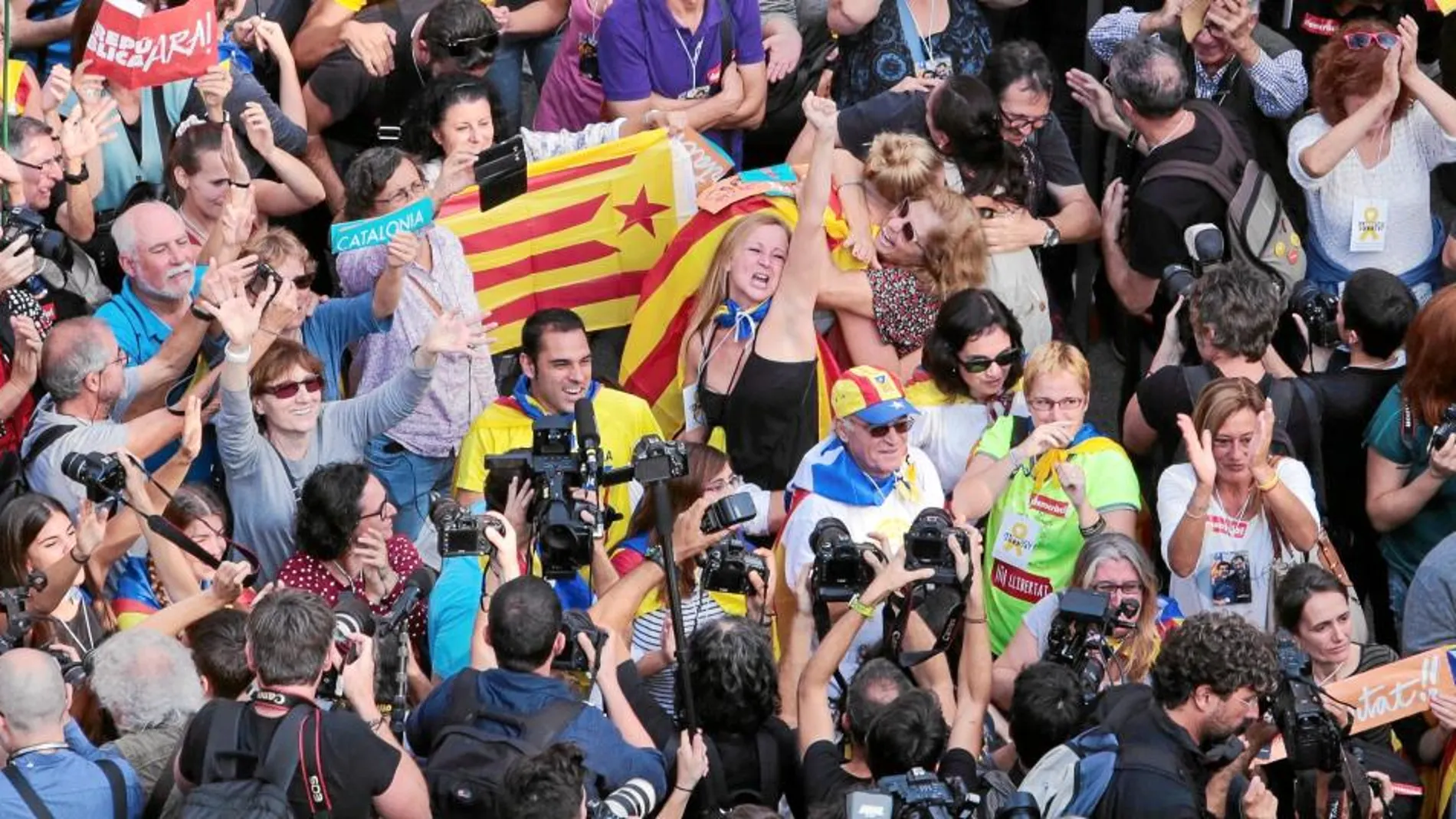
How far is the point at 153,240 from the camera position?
29.8 ft

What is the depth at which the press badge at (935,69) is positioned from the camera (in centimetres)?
1027

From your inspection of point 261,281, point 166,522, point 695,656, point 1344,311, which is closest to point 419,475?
point 261,281

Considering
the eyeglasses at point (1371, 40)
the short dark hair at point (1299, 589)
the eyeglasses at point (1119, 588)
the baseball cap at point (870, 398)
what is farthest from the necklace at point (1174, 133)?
the eyeglasses at point (1119, 588)

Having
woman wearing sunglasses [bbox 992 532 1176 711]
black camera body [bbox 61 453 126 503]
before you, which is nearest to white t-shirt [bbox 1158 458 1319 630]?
woman wearing sunglasses [bbox 992 532 1176 711]

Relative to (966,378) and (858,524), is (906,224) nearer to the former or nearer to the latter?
(966,378)

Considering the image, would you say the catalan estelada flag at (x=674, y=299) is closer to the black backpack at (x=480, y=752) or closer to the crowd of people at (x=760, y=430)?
the crowd of people at (x=760, y=430)

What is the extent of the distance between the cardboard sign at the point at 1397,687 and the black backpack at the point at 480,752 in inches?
83.3

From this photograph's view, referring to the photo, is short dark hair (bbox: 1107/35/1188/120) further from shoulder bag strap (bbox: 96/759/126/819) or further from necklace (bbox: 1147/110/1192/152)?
shoulder bag strap (bbox: 96/759/126/819)

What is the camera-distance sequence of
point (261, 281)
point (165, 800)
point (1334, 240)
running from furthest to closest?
point (1334, 240) → point (261, 281) → point (165, 800)

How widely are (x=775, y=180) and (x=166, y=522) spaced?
110 inches

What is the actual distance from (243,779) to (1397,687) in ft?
10.2

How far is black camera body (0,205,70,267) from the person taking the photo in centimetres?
866

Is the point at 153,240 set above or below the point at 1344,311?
above

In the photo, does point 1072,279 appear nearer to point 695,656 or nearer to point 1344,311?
point 1344,311
